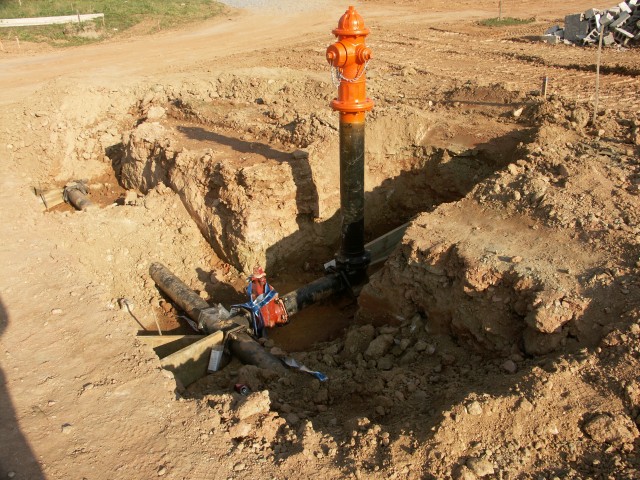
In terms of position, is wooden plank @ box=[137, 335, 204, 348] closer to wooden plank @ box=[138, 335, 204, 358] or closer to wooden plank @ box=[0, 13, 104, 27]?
wooden plank @ box=[138, 335, 204, 358]

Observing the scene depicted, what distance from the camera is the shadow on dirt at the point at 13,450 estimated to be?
3861 mm

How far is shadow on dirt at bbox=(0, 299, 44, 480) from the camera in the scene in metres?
3.86

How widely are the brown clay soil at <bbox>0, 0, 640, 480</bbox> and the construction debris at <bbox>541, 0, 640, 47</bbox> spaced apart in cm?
148

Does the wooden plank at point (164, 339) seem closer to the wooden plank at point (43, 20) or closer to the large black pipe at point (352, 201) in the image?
the large black pipe at point (352, 201)

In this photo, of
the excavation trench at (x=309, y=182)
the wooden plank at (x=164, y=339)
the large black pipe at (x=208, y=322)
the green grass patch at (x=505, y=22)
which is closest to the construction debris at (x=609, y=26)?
the green grass patch at (x=505, y=22)

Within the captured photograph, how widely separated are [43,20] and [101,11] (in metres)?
2.38

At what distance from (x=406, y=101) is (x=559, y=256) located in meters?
5.42

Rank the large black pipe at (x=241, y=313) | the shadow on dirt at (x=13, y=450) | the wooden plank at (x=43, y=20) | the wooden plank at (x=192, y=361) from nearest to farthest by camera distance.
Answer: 1. the shadow on dirt at (x=13, y=450)
2. the wooden plank at (x=192, y=361)
3. the large black pipe at (x=241, y=313)
4. the wooden plank at (x=43, y=20)

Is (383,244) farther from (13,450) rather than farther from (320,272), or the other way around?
(13,450)

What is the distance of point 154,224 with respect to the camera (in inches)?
345

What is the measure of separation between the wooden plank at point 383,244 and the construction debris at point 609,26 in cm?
914

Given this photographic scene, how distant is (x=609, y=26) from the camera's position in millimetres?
13938

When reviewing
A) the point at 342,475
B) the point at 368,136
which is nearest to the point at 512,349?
the point at 342,475

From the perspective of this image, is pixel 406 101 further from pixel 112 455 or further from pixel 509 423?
pixel 112 455
